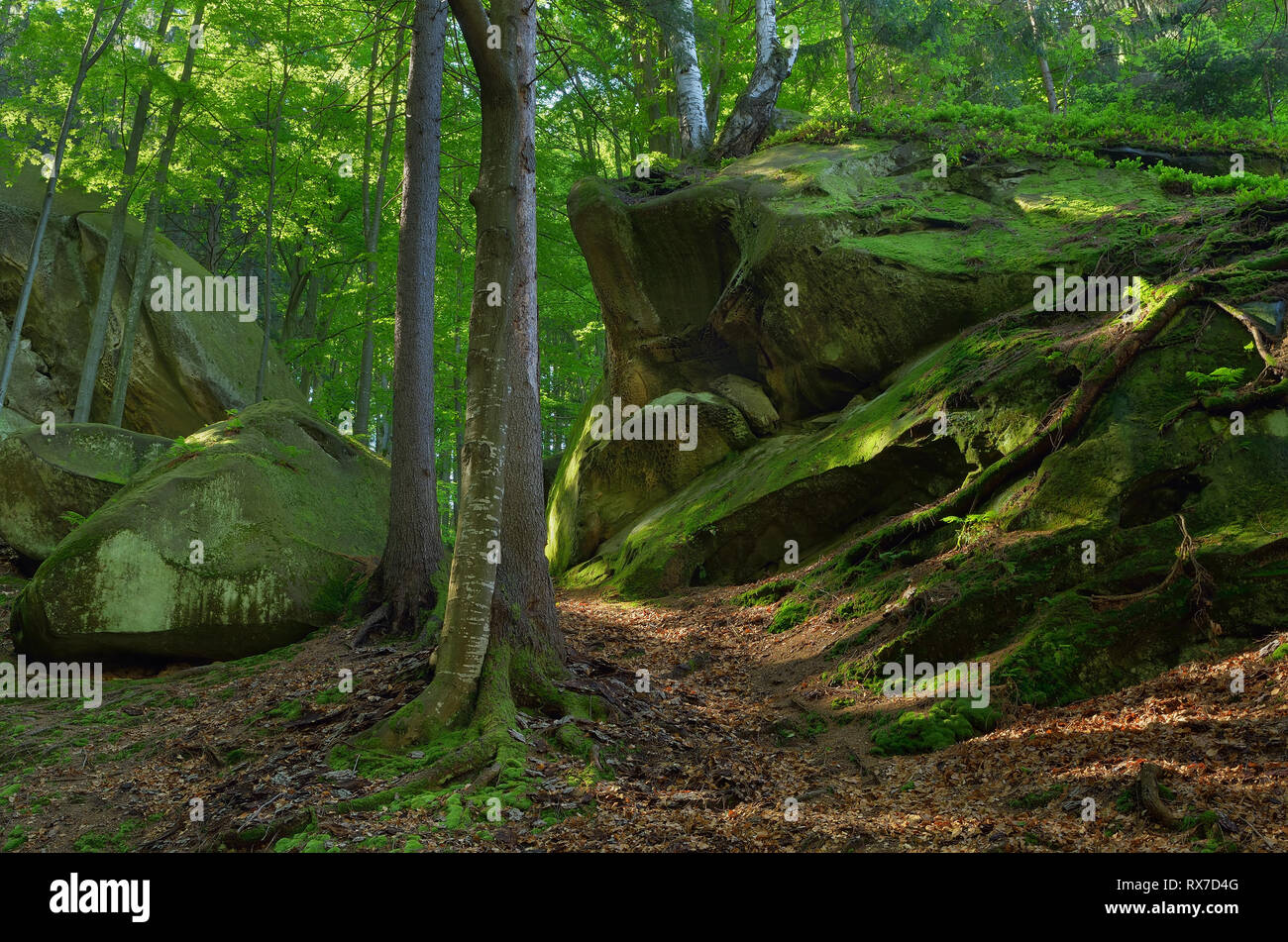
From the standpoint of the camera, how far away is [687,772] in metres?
5.16

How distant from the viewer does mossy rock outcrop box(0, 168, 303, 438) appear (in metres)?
17.8

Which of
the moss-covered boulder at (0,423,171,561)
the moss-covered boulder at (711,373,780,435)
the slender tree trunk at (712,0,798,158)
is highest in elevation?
the slender tree trunk at (712,0,798,158)

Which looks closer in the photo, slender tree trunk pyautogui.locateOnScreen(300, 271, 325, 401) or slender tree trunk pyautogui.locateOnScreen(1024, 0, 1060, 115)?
slender tree trunk pyautogui.locateOnScreen(1024, 0, 1060, 115)

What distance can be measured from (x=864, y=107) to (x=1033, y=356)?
13.9m

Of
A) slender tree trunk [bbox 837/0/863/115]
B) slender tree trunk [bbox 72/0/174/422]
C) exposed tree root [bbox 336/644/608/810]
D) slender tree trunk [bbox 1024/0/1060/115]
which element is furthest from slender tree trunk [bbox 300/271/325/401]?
exposed tree root [bbox 336/644/608/810]

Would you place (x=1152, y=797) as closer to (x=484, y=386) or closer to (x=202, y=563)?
(x=484, y=386)

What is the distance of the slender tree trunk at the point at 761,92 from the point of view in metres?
15.2

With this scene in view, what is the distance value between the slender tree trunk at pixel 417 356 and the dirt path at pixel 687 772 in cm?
158

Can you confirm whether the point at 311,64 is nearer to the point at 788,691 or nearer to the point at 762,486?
the point at 762,486

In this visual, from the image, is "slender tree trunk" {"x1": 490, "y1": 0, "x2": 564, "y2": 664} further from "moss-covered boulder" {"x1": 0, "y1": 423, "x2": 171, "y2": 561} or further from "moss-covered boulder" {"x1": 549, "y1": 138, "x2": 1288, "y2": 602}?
"moss-covered boulder" {"x1": 0, "y1": 423, "x2": 171, "y2": 561}

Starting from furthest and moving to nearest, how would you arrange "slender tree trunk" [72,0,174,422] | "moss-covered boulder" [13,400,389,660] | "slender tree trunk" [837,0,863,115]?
1. "slender tree trunk" [837,0,863,115]
2. "slender tree trunk" [72,0,174,422]
3. "moss-covered boulder" [13,400,389,660]

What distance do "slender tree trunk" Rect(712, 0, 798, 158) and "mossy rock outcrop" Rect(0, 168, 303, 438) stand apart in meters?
13.3

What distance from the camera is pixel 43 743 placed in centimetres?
657
